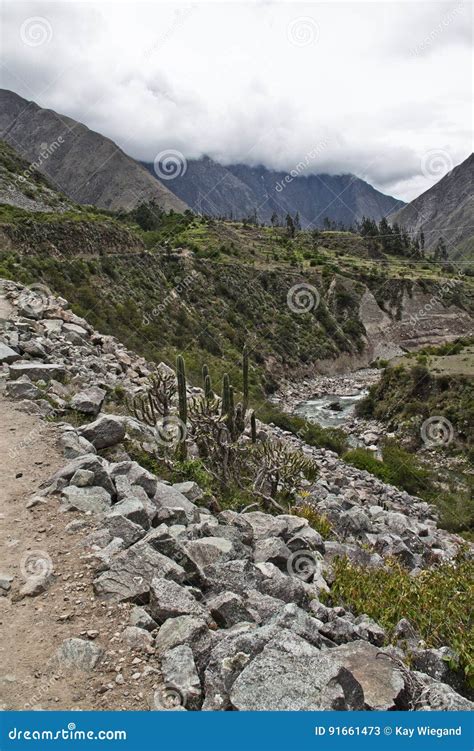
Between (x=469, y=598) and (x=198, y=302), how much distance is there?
47.2 meters

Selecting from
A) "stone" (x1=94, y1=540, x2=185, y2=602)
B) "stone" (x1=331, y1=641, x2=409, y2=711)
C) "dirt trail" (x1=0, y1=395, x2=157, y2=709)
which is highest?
"stone" (x1=331, y1=641, x2=409, y2=711)

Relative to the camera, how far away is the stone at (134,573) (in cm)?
503

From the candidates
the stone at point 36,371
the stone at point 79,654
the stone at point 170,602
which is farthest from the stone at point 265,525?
the stone at point 36,371

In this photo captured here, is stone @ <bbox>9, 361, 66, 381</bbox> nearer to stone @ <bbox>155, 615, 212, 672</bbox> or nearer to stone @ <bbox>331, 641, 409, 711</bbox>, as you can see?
stone @ <bbox>155, 615, 212, 672</bbox>

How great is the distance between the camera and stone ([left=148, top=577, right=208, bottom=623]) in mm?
4762

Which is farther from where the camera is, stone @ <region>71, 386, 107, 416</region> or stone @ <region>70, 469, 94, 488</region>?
stone @ <region>71, 386, 107, 416</region>

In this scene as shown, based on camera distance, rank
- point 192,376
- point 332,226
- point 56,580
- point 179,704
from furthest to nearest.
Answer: point 332,226 → point 192,376 → point 56,580 → point 179,704

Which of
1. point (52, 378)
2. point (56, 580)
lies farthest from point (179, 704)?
point (52, 378)

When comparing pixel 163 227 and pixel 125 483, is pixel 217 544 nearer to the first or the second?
pixel 125 483

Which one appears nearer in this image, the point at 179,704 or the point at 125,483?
the point at 179,704

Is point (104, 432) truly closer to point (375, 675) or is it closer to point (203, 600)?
point (203, 600)

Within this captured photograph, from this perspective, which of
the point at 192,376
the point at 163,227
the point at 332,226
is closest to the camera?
the point at 192,376

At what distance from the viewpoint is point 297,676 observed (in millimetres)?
3984

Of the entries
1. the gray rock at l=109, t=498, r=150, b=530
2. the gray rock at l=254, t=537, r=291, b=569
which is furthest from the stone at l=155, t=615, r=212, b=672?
the gray rock at l=254, t=537, r=291, b=569
